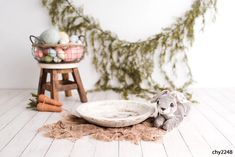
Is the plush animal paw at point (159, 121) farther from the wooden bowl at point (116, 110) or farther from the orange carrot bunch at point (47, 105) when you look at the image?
the orange carrot bunch at point (47, 105)

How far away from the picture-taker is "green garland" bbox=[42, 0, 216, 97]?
331 cm

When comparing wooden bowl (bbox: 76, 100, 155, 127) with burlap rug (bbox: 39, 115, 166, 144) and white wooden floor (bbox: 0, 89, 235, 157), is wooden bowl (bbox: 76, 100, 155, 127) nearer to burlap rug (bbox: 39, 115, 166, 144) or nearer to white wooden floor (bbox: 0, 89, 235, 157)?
burlap rug (bbox: 39, 115, 166, 144)

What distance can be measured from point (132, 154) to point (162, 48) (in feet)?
5.84

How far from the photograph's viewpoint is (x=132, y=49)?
3.35 metres

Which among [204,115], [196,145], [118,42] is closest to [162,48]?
[118,42]

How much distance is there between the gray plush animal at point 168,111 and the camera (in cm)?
217

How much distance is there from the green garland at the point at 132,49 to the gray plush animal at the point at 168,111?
1.01 metres

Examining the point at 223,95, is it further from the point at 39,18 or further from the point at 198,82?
the point at 39,18

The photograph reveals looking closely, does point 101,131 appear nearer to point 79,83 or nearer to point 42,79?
point 79,83

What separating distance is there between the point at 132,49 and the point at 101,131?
4.71ft

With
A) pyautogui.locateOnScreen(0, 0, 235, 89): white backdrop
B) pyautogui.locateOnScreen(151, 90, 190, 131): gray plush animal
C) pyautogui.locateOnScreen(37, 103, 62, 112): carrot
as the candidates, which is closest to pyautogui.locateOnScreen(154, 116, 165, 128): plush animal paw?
pyautogui.locateOnScreen(151, 90, 190, 131): gray plush animal

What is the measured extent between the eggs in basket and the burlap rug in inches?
24.9

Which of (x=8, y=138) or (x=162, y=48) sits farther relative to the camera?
(x=162, y=48)

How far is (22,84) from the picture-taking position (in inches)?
137
